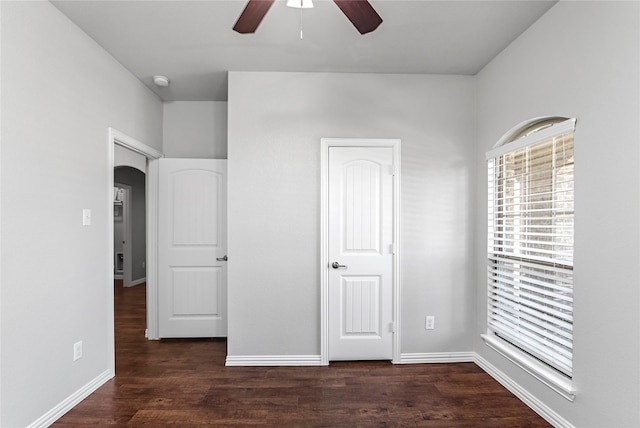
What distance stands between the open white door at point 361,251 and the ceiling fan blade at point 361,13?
1526mm

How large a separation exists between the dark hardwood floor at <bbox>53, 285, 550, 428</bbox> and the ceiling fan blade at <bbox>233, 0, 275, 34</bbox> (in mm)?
2370

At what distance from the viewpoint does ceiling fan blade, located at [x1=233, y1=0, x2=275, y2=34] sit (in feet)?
5.44

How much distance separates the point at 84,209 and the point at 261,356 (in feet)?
6.22

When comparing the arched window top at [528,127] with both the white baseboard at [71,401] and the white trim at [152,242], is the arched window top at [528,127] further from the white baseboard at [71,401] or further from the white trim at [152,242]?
the white baseboard at [71,401]

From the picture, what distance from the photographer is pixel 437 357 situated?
331 centimetres

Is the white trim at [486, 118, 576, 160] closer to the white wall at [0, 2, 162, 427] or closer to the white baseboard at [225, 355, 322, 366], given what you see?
the white baseboard at [225, 355, 322, 366]

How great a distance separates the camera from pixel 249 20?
179 centimetres

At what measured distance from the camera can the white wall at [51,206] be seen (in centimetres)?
199

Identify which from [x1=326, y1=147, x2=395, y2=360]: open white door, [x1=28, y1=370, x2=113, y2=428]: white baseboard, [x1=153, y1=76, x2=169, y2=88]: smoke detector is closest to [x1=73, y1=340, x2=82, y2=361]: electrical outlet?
[x1=28, y1=370, x2=113, y2=428]: white baseboard

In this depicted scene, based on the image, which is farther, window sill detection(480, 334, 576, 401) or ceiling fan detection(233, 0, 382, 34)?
window sill detection(480, 334, 576, 401)

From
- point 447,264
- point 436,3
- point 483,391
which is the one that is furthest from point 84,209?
point 483,391

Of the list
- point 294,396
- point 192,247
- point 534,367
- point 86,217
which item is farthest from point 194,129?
point 534,367

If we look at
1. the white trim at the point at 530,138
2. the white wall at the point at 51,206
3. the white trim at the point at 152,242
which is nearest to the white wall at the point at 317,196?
the white trim at the point at 530,138

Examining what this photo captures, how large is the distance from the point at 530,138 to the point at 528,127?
0.84 feet
